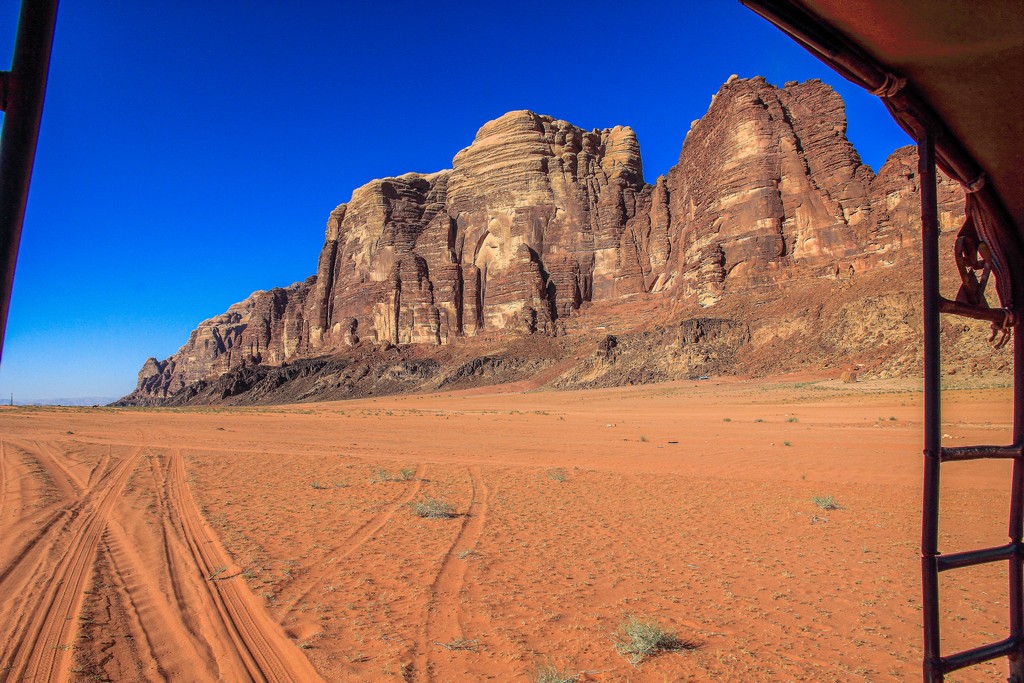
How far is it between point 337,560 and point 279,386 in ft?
256

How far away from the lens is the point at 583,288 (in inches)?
3009

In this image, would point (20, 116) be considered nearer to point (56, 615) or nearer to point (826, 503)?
point (56, 615)

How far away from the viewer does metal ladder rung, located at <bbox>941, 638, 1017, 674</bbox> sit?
83.2 inches

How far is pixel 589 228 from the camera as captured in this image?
259 ft

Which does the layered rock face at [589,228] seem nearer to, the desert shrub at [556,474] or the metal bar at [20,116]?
the desert shrub at [556,474]

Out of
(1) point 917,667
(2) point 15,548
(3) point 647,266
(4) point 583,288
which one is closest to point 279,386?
(4) point 583,288

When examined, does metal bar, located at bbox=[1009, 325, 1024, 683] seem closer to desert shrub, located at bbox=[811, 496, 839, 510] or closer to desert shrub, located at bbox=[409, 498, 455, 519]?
desert shrub, located at bbox=[811, 496, 839, 510]

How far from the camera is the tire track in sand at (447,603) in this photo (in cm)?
392

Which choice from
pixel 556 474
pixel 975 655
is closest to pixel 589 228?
pixel 556 474

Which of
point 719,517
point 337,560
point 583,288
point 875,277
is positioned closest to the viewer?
point 337,560

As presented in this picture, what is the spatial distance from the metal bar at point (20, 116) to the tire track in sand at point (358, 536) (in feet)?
14.2

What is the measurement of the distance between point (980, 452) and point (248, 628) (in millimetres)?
4826

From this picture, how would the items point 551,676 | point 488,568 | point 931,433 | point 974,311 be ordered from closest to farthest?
point 931,433 → point 974,311 → point 551,676 → point 488,568

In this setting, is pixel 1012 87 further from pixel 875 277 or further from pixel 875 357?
pixel 875 277
